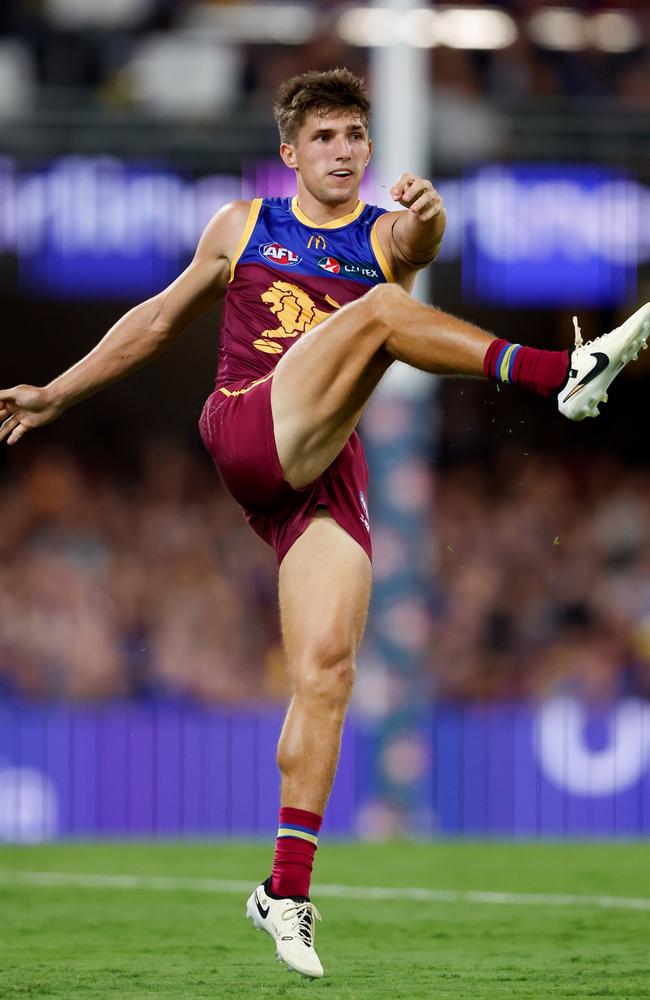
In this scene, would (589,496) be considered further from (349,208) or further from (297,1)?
(349,208)

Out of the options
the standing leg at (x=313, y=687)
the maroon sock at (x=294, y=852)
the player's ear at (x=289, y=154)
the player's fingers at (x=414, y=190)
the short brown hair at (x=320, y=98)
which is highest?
the short brown hair at (x=320, y=98)

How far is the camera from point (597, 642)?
546 inches

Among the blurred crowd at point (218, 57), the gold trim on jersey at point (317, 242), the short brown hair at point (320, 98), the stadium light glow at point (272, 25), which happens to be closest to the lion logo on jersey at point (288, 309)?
the gold trim on jersey at point (317, 242)

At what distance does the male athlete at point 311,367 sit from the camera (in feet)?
18.3

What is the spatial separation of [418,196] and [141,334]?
116 centimetres

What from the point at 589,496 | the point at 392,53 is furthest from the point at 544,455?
the point at 392,53

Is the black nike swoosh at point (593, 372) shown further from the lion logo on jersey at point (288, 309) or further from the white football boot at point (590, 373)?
the lion logo on jersey at point (288, 309)

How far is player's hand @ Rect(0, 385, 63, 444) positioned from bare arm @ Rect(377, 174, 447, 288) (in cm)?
126

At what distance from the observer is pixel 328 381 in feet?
18.8

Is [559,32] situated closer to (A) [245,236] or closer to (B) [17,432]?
(A) [245,236]

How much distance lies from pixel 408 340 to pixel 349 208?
908 millimetres

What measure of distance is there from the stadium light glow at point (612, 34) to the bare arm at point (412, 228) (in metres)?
8.99

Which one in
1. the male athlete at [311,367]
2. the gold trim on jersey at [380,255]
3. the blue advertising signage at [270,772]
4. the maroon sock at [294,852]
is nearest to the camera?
the male athlete at [311,367]

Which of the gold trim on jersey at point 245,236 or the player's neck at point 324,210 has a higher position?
the player's neck at point 324,210
